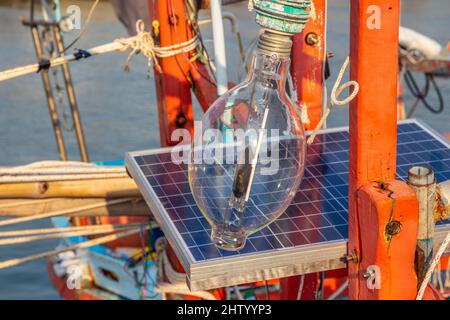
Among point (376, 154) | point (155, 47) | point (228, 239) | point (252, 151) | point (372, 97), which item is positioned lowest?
point (228, 239)

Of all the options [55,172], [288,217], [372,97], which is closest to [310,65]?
[288,217]

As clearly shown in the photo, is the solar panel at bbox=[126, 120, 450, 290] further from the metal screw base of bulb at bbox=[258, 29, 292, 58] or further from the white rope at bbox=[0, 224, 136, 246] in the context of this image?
the white rope at bbox=[0, 224, 136, 246]

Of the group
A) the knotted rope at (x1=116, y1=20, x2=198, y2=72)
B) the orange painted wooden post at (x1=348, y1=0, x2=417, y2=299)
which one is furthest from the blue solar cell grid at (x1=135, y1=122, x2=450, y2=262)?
the knotted rope at (x1=116, y1=20, x2=198, y2=72)

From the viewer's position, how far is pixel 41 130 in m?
14.4

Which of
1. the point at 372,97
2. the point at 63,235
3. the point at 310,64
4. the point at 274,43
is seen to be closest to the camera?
the point at 274,43

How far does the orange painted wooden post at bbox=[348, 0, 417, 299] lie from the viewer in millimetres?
3371

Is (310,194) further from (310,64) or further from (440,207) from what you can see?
(310,64)

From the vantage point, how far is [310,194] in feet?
14.1

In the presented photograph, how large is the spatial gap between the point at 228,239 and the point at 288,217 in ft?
1.47

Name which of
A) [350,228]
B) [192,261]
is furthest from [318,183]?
[192,261]

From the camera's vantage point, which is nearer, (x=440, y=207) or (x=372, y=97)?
(x=372, y=97)

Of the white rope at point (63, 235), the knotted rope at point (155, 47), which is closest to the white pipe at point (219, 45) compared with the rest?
the knotted rope at point (155, 47)

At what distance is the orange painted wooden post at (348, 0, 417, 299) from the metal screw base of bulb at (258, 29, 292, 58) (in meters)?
0.27

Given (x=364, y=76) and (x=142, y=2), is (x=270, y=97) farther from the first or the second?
(x=142, y=2)
